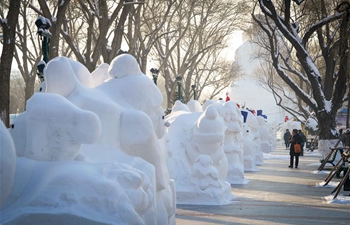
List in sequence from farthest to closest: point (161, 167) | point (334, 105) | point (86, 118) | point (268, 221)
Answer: point (334, 105)
point (268, 221)
point (161, 167)
point (86, 118)

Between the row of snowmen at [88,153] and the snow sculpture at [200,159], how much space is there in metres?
5.52

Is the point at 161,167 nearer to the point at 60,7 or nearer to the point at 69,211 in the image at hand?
the point at 69,211

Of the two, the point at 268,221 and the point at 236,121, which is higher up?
the point at 236,121

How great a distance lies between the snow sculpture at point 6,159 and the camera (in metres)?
5.59

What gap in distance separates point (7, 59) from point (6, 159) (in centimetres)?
1123

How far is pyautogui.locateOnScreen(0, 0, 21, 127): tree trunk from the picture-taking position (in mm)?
16406

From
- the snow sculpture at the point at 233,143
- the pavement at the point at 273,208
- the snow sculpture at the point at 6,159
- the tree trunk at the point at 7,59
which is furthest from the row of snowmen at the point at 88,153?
the snow sculpture at the point at 233,143

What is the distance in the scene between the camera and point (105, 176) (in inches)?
262

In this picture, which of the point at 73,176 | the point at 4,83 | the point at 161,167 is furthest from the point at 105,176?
the point at 4,83

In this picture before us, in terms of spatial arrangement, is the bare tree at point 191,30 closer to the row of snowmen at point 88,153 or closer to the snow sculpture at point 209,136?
the snow sculpture at point 209,136

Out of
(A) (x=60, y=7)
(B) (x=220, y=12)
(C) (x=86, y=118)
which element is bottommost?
(C) (x=86, y=118)

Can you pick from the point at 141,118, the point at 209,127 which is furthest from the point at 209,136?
the point at 141,118

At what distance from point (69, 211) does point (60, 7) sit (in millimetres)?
13724

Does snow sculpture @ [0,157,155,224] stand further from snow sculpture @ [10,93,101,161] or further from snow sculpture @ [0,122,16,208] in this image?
snow sculpture @ [0,122,16,208]
